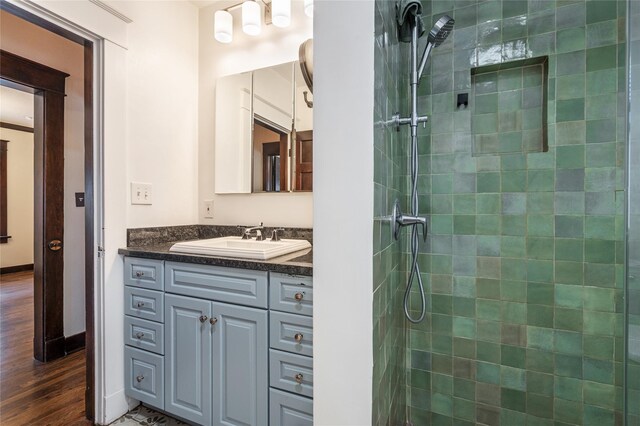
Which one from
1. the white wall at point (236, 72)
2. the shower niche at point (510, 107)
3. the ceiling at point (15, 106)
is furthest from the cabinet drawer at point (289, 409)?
the ceiling at point (15, 106)

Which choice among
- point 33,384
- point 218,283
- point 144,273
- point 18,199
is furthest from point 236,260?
point 18,199

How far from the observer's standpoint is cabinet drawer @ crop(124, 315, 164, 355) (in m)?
1.54

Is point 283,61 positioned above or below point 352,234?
above

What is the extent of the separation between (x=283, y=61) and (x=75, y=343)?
103 inches

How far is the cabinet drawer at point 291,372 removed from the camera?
1181 millimetres

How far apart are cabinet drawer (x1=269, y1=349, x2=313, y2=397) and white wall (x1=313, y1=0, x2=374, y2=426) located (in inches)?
10.4

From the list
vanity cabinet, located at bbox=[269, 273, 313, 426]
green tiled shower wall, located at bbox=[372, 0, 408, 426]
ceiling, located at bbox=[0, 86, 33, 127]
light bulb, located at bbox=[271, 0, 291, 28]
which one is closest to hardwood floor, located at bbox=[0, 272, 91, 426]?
vanity cabinet, located at bbox=[269, 273, 313, 426]

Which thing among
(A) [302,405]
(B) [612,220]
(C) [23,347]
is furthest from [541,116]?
(C) [23,347]

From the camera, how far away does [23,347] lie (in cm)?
238

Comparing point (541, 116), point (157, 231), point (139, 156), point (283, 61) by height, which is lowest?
point (157, 231)

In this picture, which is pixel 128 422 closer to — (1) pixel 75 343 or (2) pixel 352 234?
(1) pixel 75 343

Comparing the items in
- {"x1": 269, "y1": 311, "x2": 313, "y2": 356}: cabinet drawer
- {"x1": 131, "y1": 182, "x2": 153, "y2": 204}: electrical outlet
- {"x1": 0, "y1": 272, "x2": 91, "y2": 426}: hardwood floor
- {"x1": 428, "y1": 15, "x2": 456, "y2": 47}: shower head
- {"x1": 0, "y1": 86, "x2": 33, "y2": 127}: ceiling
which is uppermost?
{"x1": 0, "y1": 86, "x2": 33, "y2": 127}: ceiling

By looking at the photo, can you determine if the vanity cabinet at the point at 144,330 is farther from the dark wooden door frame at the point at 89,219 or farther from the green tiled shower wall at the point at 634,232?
the green tiled shower wall at the point at 634,232

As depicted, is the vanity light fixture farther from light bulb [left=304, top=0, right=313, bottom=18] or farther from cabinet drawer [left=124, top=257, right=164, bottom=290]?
cabinet drawer [left=124, top=257, right=164, bottom=290]
